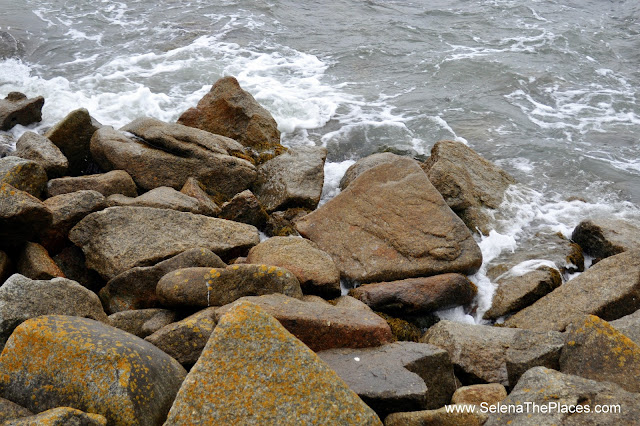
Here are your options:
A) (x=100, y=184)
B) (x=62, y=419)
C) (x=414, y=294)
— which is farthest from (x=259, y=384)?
(x=100, y=184)

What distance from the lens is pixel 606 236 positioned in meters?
7.88

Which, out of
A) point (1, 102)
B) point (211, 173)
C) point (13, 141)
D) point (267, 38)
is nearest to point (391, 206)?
point (211, 173)

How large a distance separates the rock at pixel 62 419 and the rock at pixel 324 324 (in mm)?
1570

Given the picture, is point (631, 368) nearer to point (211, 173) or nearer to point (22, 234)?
point (22, 234)

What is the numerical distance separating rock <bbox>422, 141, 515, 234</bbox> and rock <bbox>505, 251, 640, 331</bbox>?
1.90m

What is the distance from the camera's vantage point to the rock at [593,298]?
6348 millimetres

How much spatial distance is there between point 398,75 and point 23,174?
10.6 m

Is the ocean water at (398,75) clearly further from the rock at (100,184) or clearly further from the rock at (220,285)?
the rock at (100,184)

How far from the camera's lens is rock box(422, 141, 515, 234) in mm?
8602

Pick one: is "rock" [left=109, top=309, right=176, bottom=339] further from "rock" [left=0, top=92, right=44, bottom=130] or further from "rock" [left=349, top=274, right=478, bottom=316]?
"rock" [left=0, top=92, right=44, bottom=130]

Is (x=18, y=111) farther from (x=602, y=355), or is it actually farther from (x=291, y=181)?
(x=602, y=355)

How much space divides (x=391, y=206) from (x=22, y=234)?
4349mm

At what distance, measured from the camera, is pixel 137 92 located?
42.1 feet

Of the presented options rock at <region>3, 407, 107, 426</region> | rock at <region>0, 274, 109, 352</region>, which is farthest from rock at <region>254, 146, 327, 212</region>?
rock at <region>3, 407, 107, 426</region>
